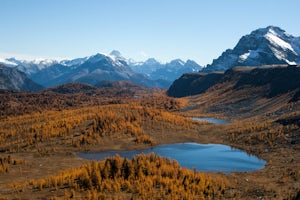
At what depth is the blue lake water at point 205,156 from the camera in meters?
74.4

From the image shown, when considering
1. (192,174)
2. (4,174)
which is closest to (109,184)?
(192,174)

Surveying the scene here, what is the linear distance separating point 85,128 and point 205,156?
40.4 m

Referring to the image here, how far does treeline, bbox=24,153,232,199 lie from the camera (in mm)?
48281

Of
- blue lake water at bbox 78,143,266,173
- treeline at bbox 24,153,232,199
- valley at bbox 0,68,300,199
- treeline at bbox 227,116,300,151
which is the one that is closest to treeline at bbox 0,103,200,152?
valley at bbox 0,68,300,199

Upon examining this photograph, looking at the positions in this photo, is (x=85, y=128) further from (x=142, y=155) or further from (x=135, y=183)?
(x=135, y=183)

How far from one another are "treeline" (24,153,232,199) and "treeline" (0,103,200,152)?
135 ft

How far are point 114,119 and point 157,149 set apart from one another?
24.9 meters

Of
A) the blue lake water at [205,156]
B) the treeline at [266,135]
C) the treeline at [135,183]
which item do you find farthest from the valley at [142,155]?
the blue lake water at [205,156]

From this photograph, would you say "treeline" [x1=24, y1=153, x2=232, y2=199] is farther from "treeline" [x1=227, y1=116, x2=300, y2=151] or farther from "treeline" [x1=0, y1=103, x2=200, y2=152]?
"treeline" [x1=0, y1=103, x2=200, y2=152]

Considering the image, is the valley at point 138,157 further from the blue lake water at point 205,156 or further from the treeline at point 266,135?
the blue lake water at point 205,156

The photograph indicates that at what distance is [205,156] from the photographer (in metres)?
85.8

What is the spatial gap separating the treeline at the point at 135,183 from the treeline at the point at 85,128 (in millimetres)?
41033

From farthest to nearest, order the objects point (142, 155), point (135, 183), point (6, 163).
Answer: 1. point (6, 163)
2. point (142, 155)
3. point (135, 183)

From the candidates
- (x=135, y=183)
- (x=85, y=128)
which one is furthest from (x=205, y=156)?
(x=85, y=128)
